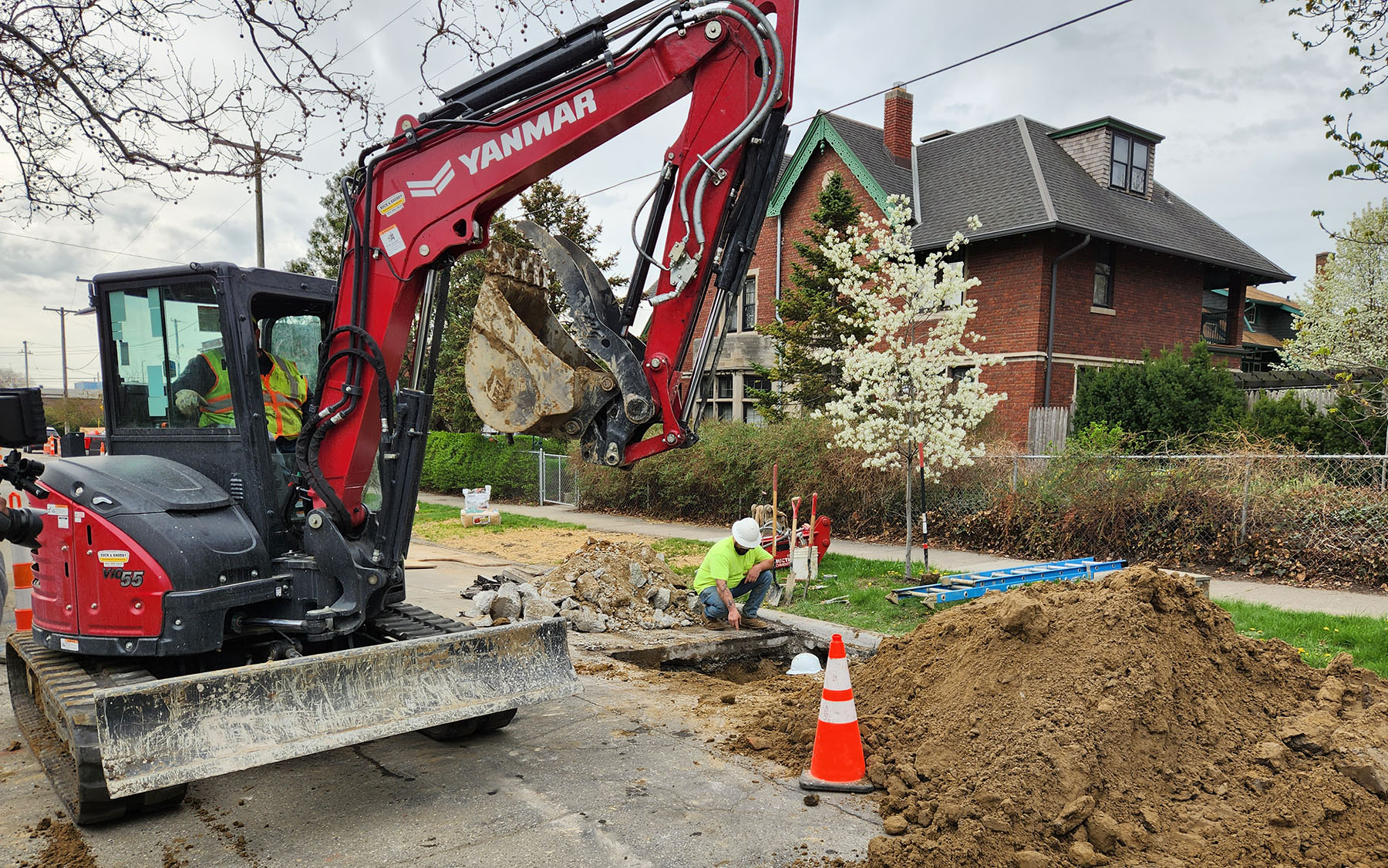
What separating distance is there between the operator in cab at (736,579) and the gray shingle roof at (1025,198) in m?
12.4

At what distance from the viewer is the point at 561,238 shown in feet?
15.5

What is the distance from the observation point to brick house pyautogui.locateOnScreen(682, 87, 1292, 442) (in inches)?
733

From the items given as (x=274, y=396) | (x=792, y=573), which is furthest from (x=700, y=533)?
(x=274, y=396)

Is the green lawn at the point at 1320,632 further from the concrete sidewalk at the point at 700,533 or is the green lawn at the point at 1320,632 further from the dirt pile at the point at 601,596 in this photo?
the dirt pile at the point at 601,596

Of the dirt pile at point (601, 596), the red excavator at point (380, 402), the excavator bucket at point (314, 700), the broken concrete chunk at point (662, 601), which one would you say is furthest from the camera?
the broken concrete chunk at point (662, 601)

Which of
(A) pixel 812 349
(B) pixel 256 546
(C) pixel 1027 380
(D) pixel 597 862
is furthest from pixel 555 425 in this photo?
(C) pixel 1027 380

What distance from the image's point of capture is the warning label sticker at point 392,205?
4797 millimetres

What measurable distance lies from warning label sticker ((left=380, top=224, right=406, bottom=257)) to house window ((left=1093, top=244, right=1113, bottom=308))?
1810cm

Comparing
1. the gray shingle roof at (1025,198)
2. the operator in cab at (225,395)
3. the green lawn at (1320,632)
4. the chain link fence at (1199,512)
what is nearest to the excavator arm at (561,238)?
the operator in cab at (225,395)

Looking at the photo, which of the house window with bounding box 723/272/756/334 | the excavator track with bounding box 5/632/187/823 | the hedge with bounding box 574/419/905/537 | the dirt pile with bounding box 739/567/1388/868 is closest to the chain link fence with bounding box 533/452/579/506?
the hedge with bounding box 574/419/905/537

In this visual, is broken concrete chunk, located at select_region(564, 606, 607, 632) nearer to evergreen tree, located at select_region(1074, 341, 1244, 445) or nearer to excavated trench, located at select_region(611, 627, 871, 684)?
excavated trench, located at select_region(611, 627, 871, 684)

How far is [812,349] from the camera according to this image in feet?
61.0

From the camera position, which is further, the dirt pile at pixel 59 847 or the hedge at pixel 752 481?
the hedge at pixel 752 481

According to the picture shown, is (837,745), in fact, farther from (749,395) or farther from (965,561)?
(749,395)
